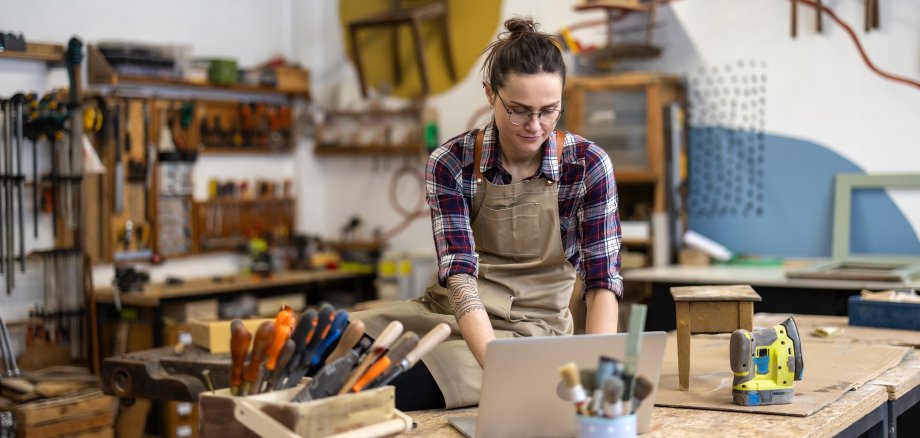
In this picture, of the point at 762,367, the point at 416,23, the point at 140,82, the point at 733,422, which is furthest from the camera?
the point at 416,23

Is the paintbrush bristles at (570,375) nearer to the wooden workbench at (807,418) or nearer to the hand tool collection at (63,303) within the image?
the wooden workbench at (807,418)

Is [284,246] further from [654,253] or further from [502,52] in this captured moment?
[502,52]

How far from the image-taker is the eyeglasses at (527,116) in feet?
7.43

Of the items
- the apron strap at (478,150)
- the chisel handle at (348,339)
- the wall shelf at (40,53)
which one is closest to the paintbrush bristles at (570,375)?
the chisel handle at (348,339)

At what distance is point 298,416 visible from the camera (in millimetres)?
1628

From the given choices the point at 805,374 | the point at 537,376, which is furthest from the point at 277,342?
the point at 805,374

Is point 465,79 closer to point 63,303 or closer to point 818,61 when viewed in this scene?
point 818,61

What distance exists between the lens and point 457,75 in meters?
6.28

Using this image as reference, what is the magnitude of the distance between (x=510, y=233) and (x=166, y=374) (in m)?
1.27

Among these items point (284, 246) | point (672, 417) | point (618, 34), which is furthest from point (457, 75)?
point (672, 417)

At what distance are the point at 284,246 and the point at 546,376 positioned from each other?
4847 millimetres

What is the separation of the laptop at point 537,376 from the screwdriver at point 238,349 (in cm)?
42

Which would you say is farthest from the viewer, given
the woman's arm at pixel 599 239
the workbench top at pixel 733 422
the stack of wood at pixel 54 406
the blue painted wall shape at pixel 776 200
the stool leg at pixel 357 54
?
→ the stool leg at pixel 357 54

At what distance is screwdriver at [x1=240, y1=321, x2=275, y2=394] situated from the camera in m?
1.68
